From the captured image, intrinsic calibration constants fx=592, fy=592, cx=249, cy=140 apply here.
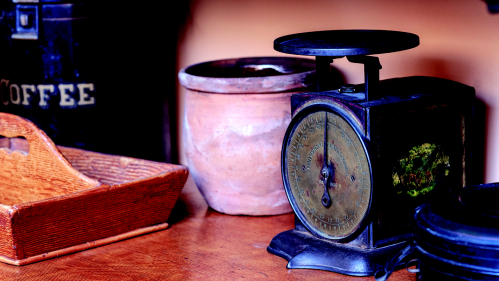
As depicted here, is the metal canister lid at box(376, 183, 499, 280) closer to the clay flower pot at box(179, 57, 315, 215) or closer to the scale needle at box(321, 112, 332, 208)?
the scale needle at box(321, 112, 332, 208)

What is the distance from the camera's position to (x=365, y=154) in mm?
1212

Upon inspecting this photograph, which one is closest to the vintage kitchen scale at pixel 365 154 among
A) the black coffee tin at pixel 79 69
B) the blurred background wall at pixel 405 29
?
the blurred background wall at pixel 405 29

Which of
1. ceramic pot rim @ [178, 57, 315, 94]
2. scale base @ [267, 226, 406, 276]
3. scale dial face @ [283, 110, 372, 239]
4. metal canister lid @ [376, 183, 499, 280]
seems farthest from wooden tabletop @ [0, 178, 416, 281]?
ceramic pot rim @ [178, 57, 315, 94]

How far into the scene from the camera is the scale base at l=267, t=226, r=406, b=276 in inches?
49.0

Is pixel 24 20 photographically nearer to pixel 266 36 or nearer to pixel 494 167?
Answer: pixel 266 36

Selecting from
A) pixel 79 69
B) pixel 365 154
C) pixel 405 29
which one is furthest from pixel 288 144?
pixel 79 69

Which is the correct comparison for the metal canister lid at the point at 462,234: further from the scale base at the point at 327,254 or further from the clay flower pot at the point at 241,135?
the clay flower pot at the point at 241,135

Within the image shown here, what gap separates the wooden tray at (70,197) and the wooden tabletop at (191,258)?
0.03 m

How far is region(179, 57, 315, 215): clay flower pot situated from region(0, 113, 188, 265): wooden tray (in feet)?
0.45

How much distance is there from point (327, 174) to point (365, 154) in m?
0.12

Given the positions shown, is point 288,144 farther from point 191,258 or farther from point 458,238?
point 458,238

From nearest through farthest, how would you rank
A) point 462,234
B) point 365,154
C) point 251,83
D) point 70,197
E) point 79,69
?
point 462,234
point 365,154
point 70,197
point 251,83
point 79,69

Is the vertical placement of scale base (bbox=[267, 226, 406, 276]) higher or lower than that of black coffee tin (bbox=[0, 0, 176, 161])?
lower

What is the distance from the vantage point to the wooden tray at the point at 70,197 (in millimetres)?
1332
